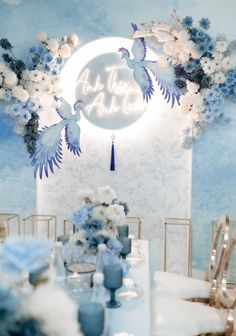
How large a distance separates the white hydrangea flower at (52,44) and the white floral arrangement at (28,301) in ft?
9.80

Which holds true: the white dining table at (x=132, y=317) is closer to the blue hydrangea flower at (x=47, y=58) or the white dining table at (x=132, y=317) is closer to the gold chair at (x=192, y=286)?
the gold chair at (x=192, y=286)

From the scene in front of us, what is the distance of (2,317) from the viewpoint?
0.72 metres

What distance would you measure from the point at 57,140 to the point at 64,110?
26 centimetres

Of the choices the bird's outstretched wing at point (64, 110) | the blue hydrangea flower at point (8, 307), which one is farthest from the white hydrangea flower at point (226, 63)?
the blue hydrangea flower at point (8, 307)

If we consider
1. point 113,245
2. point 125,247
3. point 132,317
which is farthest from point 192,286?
point 132,317

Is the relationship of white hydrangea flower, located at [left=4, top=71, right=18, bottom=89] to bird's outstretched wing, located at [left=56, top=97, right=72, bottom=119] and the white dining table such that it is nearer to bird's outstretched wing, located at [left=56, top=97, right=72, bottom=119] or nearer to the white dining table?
bird's outstretched wing, located at [left=56, top=97, right=72, bottom=119]

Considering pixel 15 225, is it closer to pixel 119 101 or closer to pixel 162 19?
pixel 119 101

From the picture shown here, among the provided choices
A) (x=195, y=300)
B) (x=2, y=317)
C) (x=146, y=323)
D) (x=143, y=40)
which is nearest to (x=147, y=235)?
(x=195, y=300)

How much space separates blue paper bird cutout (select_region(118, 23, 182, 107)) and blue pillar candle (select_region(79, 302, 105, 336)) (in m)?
2.63

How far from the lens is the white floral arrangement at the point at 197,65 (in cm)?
343

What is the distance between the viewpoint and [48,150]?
370 cm

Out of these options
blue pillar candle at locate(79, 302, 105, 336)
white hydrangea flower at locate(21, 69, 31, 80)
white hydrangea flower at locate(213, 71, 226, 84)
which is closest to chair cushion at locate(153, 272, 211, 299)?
blue pillar candle at locate(79, 302, 105, 336)

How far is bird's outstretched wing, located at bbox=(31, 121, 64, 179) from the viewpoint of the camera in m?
3.69

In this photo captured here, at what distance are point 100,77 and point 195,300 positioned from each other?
1992 mm
